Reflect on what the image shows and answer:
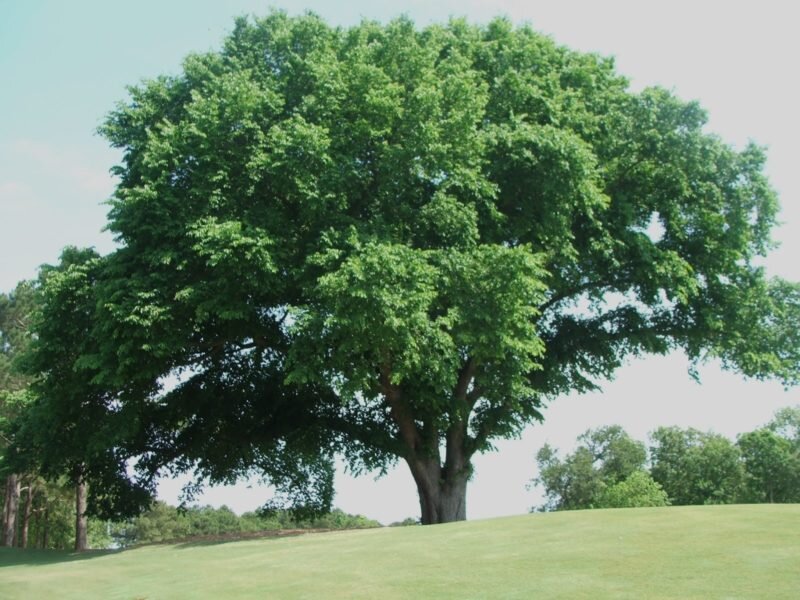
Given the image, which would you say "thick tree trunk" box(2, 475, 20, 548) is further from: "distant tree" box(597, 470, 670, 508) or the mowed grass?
"distant tree" box(597, 470, 670, 508)

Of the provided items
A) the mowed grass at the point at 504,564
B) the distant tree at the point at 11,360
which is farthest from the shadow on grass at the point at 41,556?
the distant tree at the point at 11,360

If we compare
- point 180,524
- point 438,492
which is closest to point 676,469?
point 438,492

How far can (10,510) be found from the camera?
122 feet

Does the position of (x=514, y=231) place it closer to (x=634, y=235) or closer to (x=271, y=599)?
(x=634, y=235)

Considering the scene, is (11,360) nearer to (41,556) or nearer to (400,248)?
(41,556)

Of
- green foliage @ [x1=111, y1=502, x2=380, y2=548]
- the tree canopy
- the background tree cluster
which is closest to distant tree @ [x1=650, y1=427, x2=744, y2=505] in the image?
the background tree cluster

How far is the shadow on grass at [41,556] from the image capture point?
19984 millimetres

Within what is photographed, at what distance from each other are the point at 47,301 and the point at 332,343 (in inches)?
349

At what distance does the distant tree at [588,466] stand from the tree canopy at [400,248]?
129 ft

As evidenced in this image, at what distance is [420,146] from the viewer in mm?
20172

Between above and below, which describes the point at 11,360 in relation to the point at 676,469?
above

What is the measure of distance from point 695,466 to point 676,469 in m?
2.65

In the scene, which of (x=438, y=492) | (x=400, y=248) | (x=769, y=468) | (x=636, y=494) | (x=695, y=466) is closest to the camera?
(x=400, y=248)

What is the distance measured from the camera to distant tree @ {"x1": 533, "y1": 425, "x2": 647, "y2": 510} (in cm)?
6356
